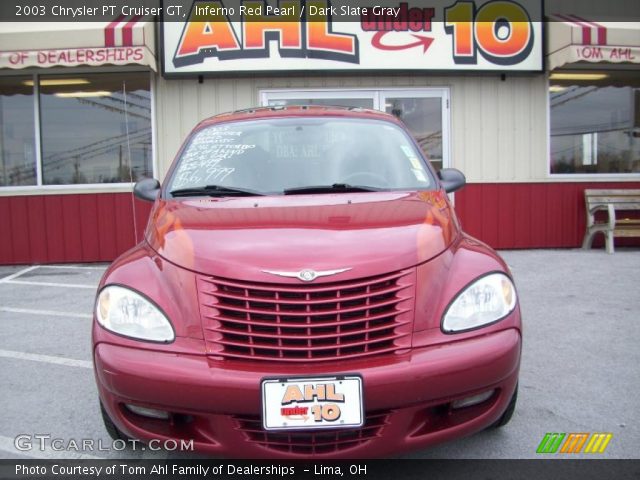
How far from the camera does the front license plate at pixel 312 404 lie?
6.12ft

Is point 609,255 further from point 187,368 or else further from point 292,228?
point 187,368

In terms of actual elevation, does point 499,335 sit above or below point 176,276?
below

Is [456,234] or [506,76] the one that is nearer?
[456,234]

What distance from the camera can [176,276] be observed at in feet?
7.14

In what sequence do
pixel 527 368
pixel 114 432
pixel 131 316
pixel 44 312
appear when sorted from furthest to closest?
pixel 44 312, pixel 527 368, pixel 114 432, pixel 131 316

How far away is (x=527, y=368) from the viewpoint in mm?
3518

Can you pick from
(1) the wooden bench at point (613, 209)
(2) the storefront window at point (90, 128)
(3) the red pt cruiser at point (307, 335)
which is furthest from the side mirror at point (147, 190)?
(1) the wooden bench at point (613, 209)

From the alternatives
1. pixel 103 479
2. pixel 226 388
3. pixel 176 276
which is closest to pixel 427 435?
pixel 226 388

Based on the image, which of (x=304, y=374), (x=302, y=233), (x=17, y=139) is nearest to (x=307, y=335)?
(x=304, y=374)

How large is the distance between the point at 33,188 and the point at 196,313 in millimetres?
7218

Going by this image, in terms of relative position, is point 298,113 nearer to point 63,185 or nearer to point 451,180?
point 451,180

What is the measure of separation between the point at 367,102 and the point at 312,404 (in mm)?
6933

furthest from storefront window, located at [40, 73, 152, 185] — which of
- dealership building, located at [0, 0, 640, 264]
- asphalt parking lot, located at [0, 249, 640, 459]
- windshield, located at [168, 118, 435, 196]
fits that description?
windshield, located at [168, 118, 435, 196]

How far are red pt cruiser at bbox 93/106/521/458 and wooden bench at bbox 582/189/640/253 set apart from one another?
6593mm
